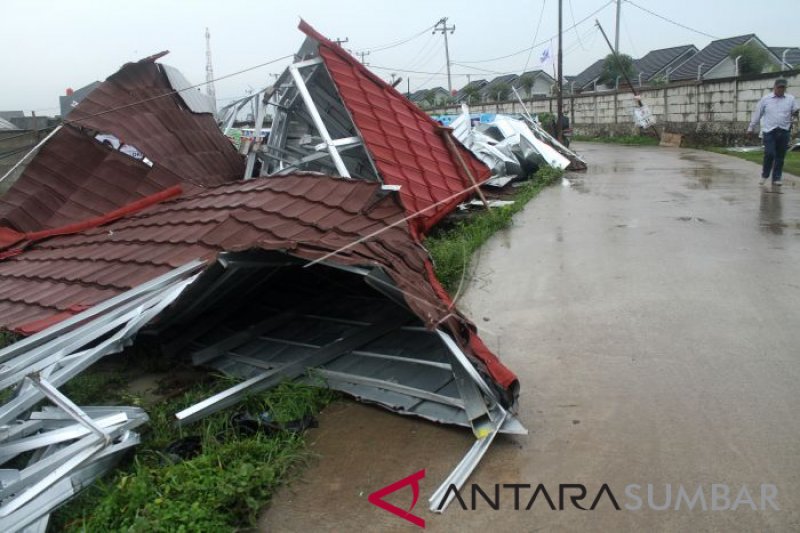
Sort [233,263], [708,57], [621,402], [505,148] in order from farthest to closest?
[708,57], [505,148], [233,263], [621,402]

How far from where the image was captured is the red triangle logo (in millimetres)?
2477

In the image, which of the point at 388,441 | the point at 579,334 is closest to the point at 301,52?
the point at 579,334

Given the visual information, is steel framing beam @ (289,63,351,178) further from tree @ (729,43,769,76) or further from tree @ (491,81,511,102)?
tree @ (491,81,511,102)

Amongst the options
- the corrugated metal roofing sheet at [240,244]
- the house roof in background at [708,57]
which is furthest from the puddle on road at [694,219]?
the house roof in background at [708,57]

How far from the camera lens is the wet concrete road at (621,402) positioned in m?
2.48

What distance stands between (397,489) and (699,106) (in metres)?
19.5

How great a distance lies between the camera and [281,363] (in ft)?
12.9

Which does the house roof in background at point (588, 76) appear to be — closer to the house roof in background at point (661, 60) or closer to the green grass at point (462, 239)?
the house roof in background at point (661, 60)

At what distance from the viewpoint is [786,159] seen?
13.2 metres

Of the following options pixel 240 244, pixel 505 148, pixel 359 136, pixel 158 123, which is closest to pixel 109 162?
pixel 158 123

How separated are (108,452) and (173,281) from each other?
113 centimetres

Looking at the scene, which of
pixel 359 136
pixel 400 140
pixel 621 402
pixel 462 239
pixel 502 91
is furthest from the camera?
pixel 502 91

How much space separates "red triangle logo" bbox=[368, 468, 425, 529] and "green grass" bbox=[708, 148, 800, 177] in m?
10.4

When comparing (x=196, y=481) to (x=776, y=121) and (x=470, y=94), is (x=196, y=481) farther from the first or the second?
(x=470, y=94)
